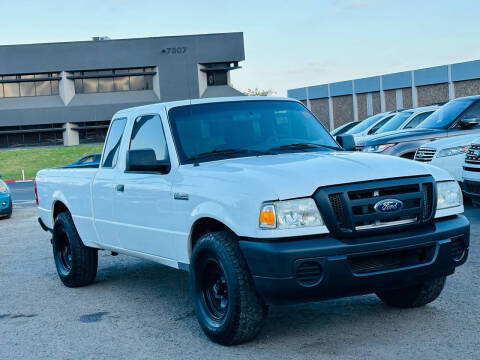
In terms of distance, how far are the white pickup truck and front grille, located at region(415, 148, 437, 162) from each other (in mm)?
6632

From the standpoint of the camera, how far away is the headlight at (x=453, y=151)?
515 inches

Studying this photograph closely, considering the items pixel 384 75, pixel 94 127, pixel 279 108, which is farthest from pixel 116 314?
pixel 94 127

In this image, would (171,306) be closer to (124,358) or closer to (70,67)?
(124,358)

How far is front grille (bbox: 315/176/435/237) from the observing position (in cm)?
511

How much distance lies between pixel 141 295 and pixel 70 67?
6703 centimetres

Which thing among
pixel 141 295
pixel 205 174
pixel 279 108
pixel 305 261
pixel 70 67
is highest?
pixel 70 67

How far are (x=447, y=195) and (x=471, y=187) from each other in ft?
19.0

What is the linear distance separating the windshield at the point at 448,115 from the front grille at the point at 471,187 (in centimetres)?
351

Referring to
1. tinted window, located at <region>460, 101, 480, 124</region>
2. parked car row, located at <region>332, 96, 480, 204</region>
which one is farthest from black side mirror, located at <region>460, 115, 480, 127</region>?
tinted window, located at <region>460, 101, 480, 124</region>

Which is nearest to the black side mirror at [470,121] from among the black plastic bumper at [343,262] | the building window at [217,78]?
the black plastic bumper at [343,262]

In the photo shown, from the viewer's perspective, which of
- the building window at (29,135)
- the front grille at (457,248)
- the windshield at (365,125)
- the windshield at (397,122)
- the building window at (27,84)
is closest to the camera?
the front grille at (457,248)

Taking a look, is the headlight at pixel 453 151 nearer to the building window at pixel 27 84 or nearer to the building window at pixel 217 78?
the building window at pixel 217 78

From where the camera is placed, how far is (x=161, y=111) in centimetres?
682

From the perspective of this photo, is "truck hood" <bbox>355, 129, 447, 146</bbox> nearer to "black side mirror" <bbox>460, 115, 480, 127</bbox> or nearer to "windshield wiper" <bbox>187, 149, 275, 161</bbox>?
"black side mirror" <bbox>460, 115, 480, 127</bbox>
